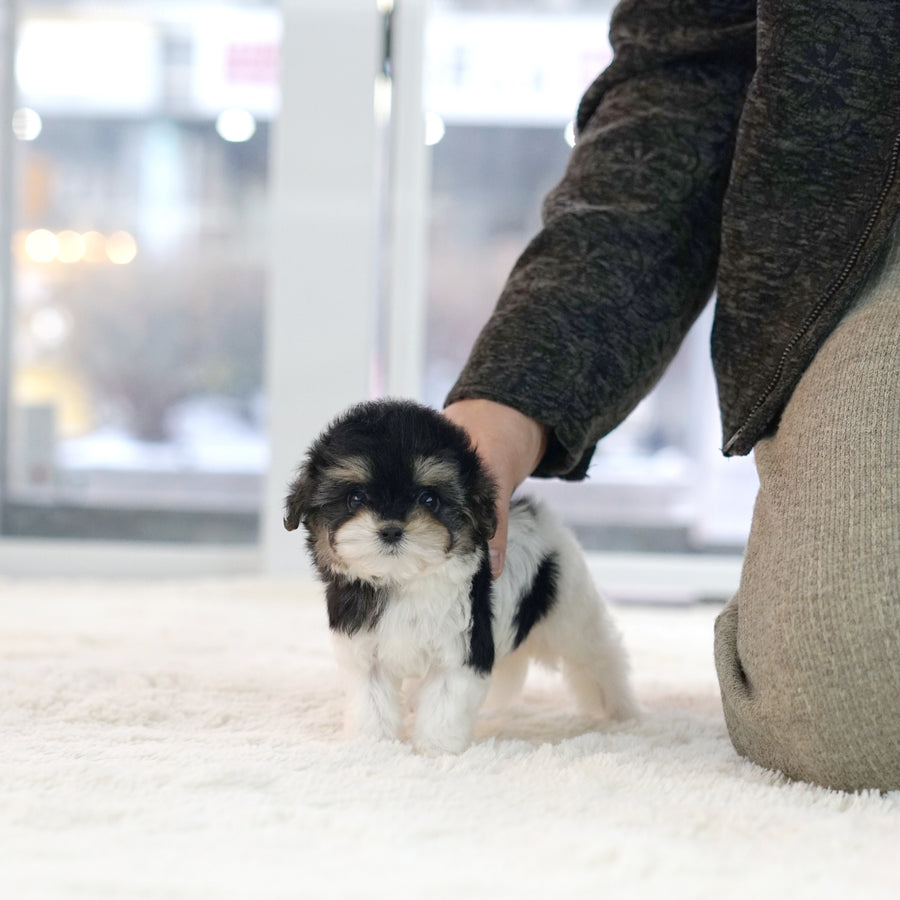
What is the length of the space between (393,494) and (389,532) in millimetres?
42

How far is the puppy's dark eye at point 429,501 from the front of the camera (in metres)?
1.19

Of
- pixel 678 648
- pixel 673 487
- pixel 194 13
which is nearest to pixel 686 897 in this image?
pixel 678 648

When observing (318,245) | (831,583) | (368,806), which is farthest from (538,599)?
(318,245)

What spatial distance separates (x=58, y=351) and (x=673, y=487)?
1741mm

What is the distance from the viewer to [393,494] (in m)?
1.18

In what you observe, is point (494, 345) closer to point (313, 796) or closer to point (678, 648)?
point (313, 796)

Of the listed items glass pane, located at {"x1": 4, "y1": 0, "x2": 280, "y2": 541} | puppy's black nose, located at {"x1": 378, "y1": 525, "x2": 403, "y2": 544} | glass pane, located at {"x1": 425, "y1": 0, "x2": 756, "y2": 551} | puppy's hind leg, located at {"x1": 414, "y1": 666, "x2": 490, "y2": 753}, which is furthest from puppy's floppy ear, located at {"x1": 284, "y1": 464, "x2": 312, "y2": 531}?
glass pane, located at {"x1": 4, "y1": 0, "x2": 280, "y2": 541}

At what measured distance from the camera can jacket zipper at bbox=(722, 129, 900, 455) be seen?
1381mm

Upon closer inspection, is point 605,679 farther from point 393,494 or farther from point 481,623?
point 393,494

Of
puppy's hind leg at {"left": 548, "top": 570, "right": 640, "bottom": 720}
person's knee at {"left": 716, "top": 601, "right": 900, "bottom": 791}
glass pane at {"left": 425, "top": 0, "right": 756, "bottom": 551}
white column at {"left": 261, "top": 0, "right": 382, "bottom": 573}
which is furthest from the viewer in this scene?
glass pane at {"left": 425, "top": 0, "right": 756, "bottom": 551}

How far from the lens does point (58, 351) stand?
328cm

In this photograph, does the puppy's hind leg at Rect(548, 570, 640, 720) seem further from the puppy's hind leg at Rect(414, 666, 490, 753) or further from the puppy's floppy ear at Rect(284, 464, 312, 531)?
the puppy's floppy ear at Rect(284, 464, 312, 531)

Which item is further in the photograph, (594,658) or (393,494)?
(594,658)

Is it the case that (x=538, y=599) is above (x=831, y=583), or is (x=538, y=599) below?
below
